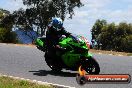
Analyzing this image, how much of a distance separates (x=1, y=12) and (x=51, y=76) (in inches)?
1577

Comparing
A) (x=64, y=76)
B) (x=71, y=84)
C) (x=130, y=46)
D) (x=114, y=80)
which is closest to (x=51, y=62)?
(x=64, y=76)

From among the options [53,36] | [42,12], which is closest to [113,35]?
[42,12]

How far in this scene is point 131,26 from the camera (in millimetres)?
58594

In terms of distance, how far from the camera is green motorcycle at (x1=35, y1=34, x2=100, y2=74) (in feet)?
41.2

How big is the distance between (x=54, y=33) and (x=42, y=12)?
3756cm

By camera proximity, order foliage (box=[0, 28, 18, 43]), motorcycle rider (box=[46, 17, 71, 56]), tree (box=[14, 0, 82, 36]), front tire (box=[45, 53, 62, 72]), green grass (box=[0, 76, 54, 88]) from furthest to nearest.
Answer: tree (box=[14, 0, 82, 36]), foliage (box=[0, 28, 18, 43]), front tire (box=[45, 53, 62, 72]), motorcycle rider (box=[46, 17, 71, 56]), green grass (box=[0, 76, 54, 88])

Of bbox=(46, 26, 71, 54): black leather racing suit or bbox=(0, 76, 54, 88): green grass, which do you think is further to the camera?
bbox=(46, 26, 71, 54): black leather racing suit

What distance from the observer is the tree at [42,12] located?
50.3 m

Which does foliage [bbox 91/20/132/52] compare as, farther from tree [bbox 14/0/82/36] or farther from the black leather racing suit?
the black leather racing suit

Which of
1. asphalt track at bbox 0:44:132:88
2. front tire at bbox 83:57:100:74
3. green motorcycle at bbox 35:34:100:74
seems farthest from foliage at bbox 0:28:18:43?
front tire at bbox 83:57:100:74

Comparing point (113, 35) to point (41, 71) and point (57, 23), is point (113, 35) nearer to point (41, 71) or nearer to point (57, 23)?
point (41, 71)

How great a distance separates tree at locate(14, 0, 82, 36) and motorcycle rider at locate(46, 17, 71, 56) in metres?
36.5

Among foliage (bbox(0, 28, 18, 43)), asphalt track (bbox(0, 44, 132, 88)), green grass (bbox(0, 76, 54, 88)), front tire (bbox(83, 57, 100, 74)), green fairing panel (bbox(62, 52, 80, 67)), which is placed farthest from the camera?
foliage (bbox(0, 28, 18, 43))

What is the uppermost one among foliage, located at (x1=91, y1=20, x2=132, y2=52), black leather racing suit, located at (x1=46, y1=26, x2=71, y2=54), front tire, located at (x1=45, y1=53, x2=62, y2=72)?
black leather racing suit, located at (x1=46, y1=26, x2=71, y2=54)
